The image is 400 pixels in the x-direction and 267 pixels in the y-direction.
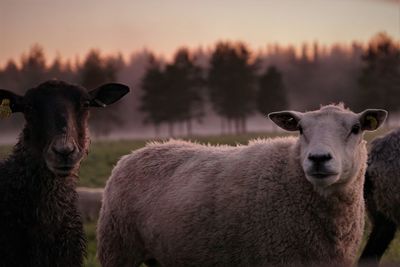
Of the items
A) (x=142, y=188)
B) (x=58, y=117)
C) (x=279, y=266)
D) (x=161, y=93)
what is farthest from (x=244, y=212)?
(x=161, y=93)

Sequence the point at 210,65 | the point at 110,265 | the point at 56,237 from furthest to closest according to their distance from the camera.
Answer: the point at 210,65 → the point at 110,265 → the point at 56,237

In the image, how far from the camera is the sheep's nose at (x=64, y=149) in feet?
18.6

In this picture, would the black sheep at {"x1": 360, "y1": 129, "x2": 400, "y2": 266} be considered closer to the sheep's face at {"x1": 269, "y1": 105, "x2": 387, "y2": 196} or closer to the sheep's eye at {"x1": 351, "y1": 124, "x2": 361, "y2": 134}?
the sheep's face at {"x1": 269, "y1": 105, "x2": 387, "y2": 196}

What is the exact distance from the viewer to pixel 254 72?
3000 inches

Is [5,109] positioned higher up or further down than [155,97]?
higher up

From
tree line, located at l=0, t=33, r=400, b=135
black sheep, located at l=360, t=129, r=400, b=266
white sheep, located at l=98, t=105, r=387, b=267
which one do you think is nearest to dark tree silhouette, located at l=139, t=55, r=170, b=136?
tree line, located at l=0, t=33, r=400, b=135

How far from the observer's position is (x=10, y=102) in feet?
21.0

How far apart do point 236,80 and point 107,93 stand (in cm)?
6443

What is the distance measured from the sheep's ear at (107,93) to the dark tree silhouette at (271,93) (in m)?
60.8

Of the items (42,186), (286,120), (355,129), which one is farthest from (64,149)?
(355,129)

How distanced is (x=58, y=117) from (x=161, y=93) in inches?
2483

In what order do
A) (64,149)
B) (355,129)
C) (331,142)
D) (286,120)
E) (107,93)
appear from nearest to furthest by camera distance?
(64,149), (331,142), (355,129), (286,120), (107,93)

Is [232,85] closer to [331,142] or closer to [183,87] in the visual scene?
[183,87]

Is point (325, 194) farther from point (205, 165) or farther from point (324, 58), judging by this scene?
point (324, 58)
